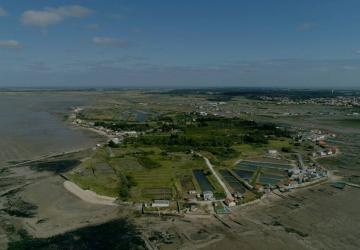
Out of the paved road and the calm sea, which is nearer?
the paved road

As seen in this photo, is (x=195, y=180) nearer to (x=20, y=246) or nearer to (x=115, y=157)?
(x=115, y=157)

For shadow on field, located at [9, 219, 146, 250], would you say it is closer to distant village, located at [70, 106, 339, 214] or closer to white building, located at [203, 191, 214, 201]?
distant village, located at [70, 106, 339, 214]

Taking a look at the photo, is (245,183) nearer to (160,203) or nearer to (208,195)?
(208,195)

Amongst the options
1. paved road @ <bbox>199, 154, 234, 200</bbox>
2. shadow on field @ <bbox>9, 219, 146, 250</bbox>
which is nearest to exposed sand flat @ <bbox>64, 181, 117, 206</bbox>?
shadow on field @ <bbox>9, 219, 146, 250</bbox>

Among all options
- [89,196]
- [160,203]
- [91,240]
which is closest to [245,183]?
[160,203]

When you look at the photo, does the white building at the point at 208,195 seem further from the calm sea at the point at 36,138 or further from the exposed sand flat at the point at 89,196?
the calm sea at the point at 36,138

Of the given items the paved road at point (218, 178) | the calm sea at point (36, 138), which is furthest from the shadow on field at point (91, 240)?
the calm sea at point (36, 138)

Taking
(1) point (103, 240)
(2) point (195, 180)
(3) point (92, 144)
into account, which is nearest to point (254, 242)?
(1) point (103, 240)

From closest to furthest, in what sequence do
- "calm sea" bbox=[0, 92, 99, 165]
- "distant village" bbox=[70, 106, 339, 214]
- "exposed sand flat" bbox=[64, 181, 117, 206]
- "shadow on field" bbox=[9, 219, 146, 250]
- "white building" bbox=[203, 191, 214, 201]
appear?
"shadow on field" bbox=[9, 219, 146, 250] → "distant village" bbox=[70, 106, 339, 214] → "exposed sand flat" bbox=[64, 181, 117, 206] → "white building" bbox=[203, 191, 214, 201] → "calm sea" bbox=[0, 92, 99, 165]
